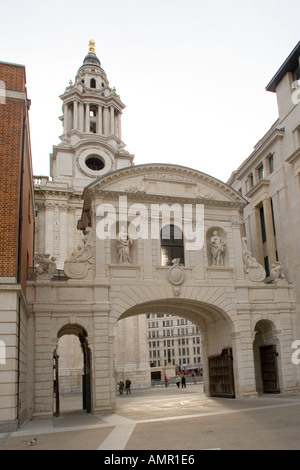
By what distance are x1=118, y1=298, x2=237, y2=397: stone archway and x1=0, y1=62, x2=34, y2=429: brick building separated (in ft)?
35.7

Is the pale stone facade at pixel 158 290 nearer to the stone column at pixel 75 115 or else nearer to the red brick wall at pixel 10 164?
the red brick wall at pixel 10 164

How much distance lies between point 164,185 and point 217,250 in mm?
5400

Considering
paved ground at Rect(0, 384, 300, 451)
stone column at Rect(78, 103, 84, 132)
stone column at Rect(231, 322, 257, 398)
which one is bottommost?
paved ground at Rect(0, 384, 300, 451)

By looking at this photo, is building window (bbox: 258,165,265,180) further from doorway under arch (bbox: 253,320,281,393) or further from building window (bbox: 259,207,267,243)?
doorway under arch (bbox: 253,320,281,393)

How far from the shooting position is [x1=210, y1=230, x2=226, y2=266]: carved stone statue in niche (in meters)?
28.5

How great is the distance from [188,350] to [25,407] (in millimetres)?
105606

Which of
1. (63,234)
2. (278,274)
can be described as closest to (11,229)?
(278,274)

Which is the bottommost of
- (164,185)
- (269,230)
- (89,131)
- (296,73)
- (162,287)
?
(162,287)

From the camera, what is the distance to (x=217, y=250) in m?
28.5

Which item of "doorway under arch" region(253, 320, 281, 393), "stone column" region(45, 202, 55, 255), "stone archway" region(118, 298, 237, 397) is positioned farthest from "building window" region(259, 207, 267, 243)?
"stone column" region(45, 202, 55, 255)

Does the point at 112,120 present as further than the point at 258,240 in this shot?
Yes

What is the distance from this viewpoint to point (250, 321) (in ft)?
91.0

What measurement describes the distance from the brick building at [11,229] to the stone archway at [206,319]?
1089 cm

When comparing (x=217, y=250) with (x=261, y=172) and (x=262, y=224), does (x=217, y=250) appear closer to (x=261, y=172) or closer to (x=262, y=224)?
(x=262, y=224)
